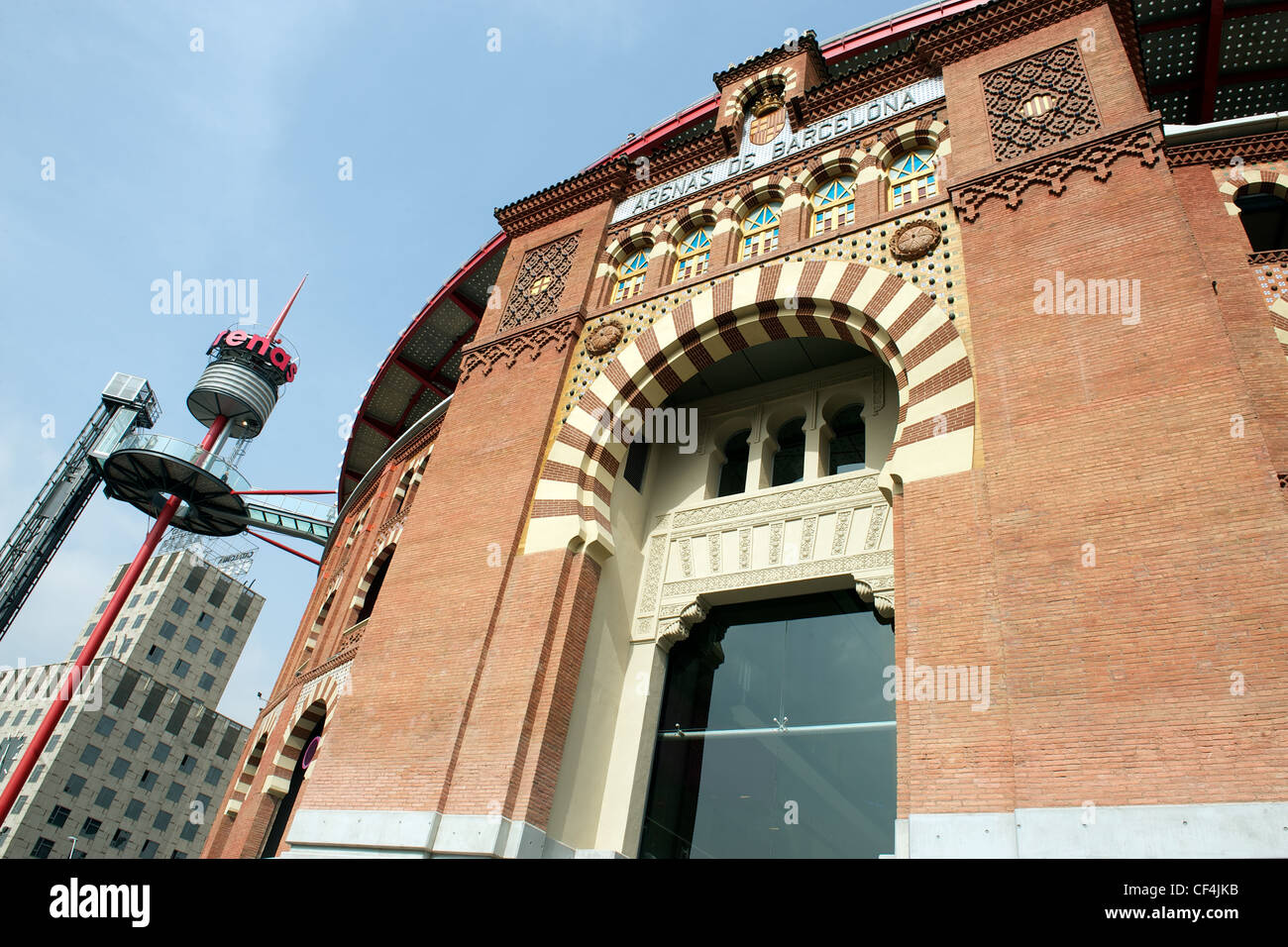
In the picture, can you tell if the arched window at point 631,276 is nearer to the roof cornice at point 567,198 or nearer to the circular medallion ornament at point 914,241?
the roof cornice at point 567,198

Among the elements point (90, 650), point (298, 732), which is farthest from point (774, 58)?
point (90, 650)

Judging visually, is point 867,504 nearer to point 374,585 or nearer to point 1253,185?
point 1253,185

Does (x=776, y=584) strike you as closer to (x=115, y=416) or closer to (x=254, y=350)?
(x=254, y=350)

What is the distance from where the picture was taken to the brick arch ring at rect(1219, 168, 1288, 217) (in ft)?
29.4

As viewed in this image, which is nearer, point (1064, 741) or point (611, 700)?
point (1064, 741)

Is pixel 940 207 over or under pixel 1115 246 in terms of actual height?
over

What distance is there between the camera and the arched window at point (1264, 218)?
9375mm

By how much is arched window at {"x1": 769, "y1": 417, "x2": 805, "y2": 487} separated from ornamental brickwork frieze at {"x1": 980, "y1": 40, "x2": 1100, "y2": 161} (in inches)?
146

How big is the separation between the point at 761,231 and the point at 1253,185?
5.35 meters

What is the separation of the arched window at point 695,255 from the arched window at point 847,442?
2.60 meters

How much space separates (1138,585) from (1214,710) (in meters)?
0.95

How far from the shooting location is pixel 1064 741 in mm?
5461
